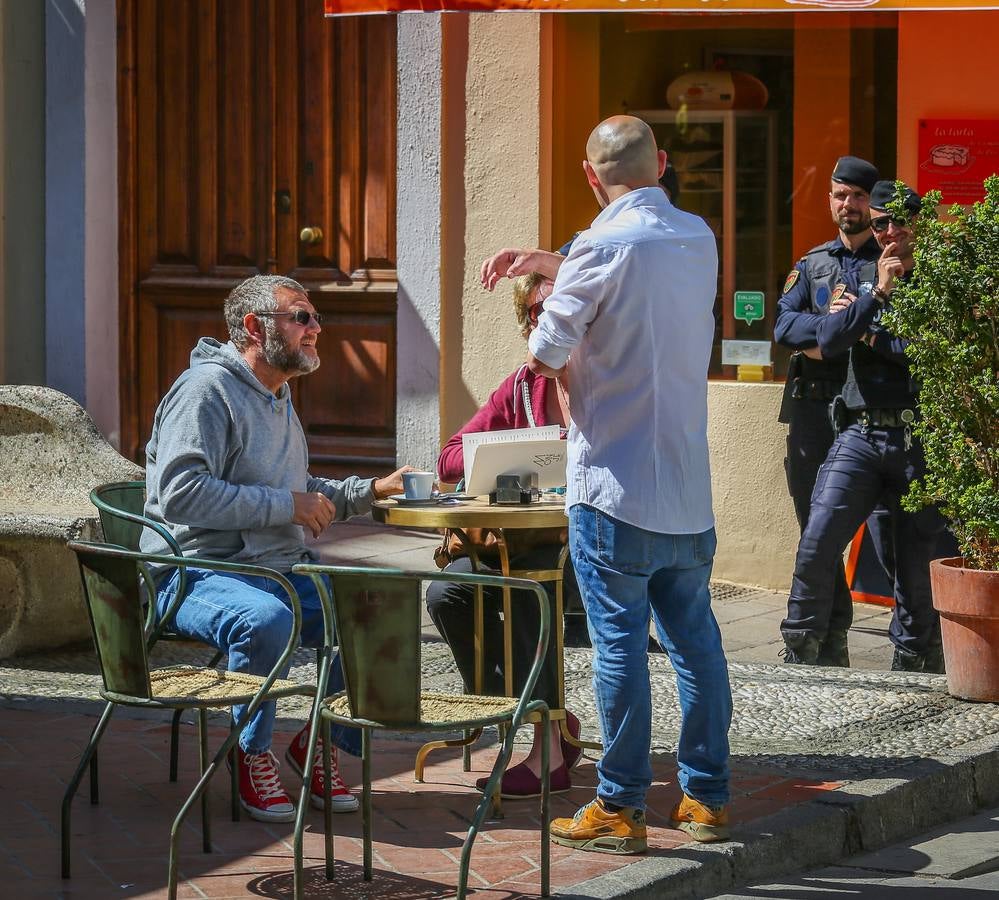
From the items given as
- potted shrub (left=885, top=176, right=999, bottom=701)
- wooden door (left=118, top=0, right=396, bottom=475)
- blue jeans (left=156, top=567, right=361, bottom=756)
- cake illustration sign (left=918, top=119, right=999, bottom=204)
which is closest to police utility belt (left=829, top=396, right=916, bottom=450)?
potted shrub (left=885, top=176, right=999, bottom=701)

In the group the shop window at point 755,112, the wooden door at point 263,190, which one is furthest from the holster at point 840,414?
the wooden door at point 263,190

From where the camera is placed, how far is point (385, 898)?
457 centimetres

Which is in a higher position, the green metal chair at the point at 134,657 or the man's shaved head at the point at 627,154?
the man's shaved head at the point at 627,154

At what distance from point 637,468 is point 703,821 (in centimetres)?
96

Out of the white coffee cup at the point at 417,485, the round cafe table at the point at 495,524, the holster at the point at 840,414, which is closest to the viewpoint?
the round cafe table at the point at 495,524

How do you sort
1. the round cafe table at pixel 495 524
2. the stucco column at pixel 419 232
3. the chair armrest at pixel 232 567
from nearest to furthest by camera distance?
1. the chair armrest at pixel 232 567
2. the round cafe table at pixel 495 524
3. the stucco column at pixel 419 232

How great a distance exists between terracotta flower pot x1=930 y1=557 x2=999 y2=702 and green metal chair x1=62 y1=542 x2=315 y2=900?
2.70 metres

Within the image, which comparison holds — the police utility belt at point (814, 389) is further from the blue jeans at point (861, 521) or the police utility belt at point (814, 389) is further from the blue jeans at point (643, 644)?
the blue jeans at point (643, 644)

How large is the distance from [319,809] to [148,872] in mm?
692

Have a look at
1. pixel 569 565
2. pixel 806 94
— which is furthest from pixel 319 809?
pixel 806 94

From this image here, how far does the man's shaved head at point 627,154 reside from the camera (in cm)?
495

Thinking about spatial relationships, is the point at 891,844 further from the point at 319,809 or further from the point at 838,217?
the point at 838,217

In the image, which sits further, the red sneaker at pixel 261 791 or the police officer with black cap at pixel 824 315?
the police officer with black cap at pixel 824 315

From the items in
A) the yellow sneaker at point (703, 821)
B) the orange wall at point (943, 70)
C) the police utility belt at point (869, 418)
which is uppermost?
the orange wall at point (943, 70)
